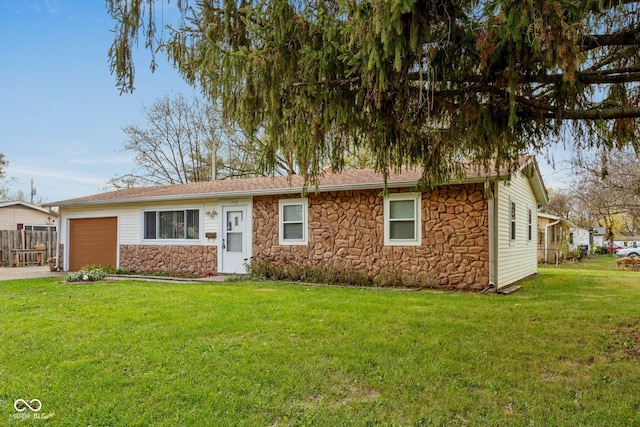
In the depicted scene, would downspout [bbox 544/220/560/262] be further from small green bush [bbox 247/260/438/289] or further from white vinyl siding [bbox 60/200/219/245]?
white vinyl siding [bbox 60/200/219/245]

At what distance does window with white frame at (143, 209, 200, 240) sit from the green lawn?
5592mm

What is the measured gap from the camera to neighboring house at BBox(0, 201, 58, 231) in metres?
20.3

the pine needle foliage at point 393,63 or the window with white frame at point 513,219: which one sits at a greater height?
the pine needle foliage at point 393,63

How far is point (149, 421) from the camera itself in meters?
2.86

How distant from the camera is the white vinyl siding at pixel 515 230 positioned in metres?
9.36

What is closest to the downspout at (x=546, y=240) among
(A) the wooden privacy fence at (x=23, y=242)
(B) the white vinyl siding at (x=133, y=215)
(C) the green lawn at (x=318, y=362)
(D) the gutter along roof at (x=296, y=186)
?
(D) the gutter along roof at (x=296, y=186)

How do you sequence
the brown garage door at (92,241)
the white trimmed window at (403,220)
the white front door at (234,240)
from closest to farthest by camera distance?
the white trimmed window at (403,220) < the white front door at (234,240) < the brown garage door at (92,241)

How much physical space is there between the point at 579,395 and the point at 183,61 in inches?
169

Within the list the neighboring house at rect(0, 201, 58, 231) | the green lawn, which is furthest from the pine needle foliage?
the neighboring house at rect(0, 201, 58, 231)

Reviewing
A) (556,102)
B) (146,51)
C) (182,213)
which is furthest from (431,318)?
(182,213)

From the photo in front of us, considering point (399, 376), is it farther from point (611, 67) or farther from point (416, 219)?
point (416, 219)

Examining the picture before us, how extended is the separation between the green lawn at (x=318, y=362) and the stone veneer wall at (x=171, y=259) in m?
5.13

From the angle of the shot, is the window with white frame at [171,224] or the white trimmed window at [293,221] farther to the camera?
the window with white frame at [171,224]

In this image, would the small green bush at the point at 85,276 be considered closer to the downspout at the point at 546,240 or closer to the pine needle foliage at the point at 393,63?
the pine needle foliage at the point at 393,63
